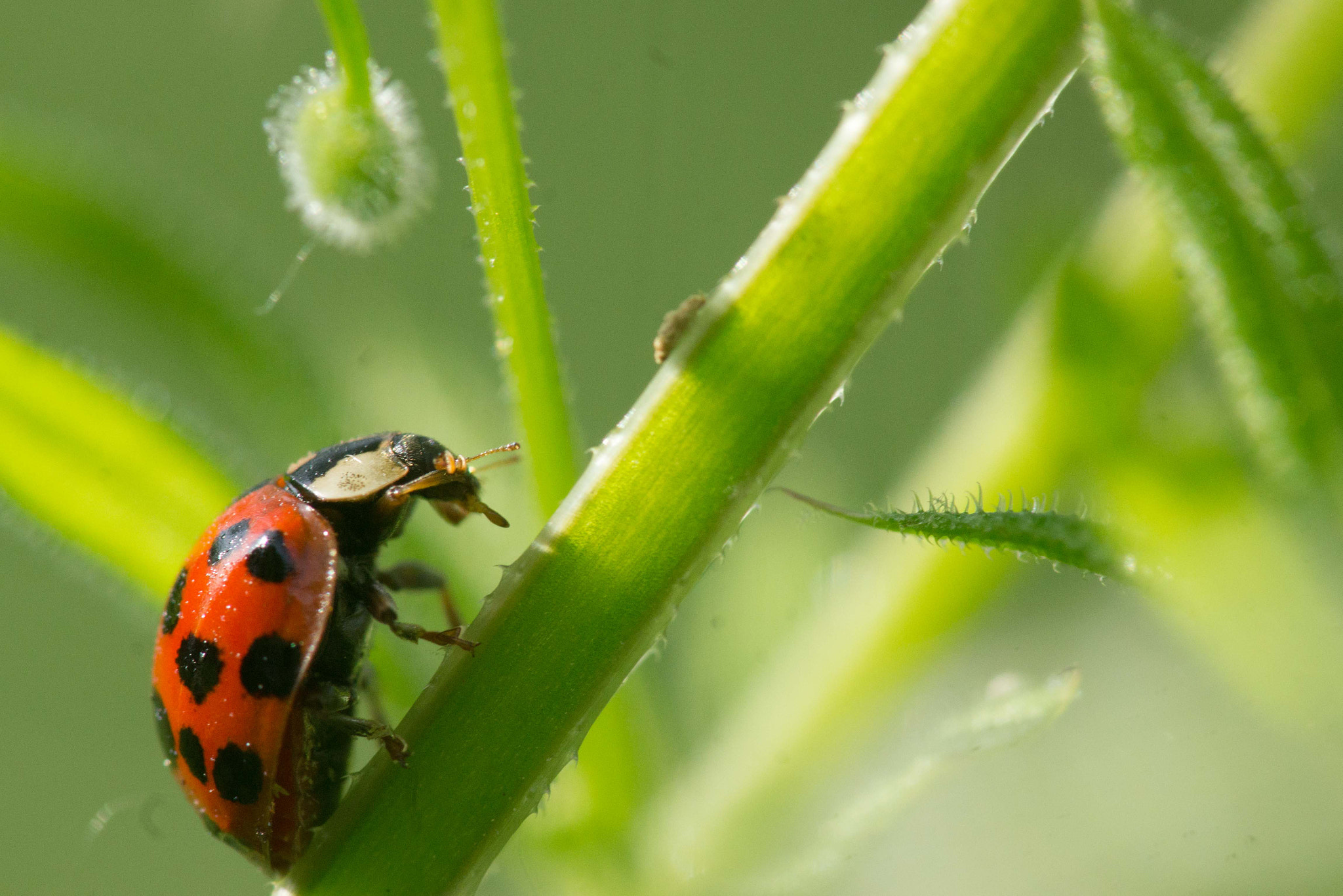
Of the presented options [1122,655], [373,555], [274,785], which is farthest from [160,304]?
[1122,655]

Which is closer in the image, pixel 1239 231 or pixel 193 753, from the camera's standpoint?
pixel 1239 231

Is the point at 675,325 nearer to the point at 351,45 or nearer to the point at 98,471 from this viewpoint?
the point at 351,45

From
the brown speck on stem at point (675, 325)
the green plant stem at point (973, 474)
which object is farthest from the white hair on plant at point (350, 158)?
the green plant stem at point (973, 474)

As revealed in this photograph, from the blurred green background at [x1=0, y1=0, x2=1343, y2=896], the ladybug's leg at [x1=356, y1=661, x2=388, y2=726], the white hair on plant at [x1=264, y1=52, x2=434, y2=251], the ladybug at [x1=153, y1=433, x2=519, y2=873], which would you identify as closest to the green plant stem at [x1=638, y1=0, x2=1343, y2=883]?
the blurred green background at [x1=0, y1=0, x2=1343, y2=896]

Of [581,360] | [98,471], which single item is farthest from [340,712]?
[581,360]

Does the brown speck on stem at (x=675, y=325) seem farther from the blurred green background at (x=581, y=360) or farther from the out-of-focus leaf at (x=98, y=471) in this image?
the out-of-focus leaf at (x=98, y=471)

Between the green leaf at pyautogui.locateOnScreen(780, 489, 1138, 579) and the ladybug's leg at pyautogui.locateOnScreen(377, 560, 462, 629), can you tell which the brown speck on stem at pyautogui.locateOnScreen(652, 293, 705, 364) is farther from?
the ladybug's leg at pyautogui.locateOnScreen(377, 560, 462, 629)
